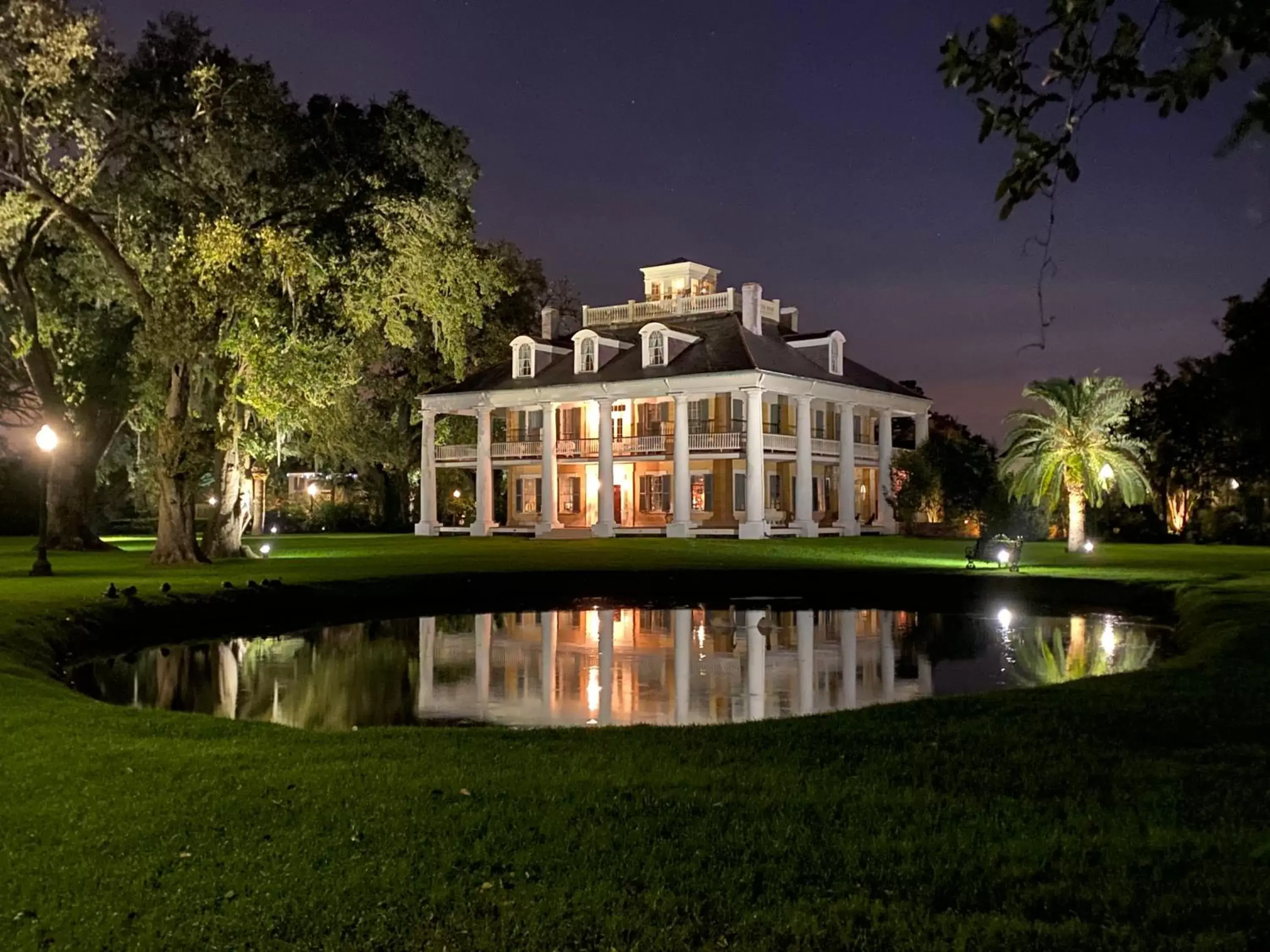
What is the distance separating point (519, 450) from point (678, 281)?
11609 millimetres

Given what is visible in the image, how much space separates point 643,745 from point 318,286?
77.0 ft

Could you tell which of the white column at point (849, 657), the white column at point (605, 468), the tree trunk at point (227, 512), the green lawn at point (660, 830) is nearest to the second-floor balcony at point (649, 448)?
the white column at point (605, 468)

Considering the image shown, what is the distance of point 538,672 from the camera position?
17344 millimetres

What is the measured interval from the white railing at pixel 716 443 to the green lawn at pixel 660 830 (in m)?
39.3

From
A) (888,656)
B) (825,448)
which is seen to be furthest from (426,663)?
(825,448)

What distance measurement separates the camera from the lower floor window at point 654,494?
55.1 m

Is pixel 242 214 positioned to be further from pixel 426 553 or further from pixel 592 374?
pixel 592 374

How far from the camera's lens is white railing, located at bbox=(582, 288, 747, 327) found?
55.6 metres

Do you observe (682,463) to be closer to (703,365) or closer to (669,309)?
(703,365)

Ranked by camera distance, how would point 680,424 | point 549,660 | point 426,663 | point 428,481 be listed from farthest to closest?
point 428,481 → point 680,424 → point 549,660 → point 426,663

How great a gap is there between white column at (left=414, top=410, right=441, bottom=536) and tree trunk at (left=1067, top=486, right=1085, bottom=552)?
28.4 meters

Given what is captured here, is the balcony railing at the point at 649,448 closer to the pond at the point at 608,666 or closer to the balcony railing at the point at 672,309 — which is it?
the balcony railing at the point at 672,309

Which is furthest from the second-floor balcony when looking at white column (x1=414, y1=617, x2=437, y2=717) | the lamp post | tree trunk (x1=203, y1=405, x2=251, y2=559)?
the lamp post

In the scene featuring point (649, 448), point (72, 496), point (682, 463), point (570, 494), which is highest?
point (649, 448)
